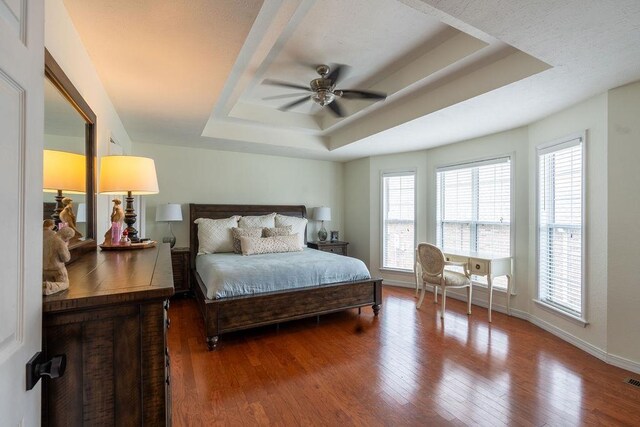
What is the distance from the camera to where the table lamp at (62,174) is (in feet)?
4.33

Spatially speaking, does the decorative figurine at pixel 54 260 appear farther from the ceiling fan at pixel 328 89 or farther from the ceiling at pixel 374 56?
the ceiling fan at pixel 328 89

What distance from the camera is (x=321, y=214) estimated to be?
5.29 metres

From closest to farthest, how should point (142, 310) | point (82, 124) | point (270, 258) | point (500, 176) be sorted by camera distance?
1. point (142, 310)
2. point (82, 124)
3. point (270, 258)
4. point (500, 176)

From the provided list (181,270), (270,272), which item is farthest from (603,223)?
(181,270)

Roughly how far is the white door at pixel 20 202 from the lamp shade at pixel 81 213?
3.42 ft

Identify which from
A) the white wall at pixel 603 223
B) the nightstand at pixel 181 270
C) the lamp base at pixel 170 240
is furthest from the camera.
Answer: the lamp base at pixel 170 240

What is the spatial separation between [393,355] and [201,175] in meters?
3.79

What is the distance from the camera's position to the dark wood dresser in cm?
87

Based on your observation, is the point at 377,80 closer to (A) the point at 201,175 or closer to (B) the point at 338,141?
(B) the point at 338,141

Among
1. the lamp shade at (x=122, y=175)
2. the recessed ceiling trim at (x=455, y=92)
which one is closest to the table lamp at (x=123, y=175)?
the lamp shade at (x=122, y=175)

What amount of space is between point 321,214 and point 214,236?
1.91 metres

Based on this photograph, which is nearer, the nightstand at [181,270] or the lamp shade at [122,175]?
the lamp shade at [122,175]

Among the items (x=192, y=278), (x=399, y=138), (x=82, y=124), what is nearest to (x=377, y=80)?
(x=399, y=138)

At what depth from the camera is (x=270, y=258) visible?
11.7ft
